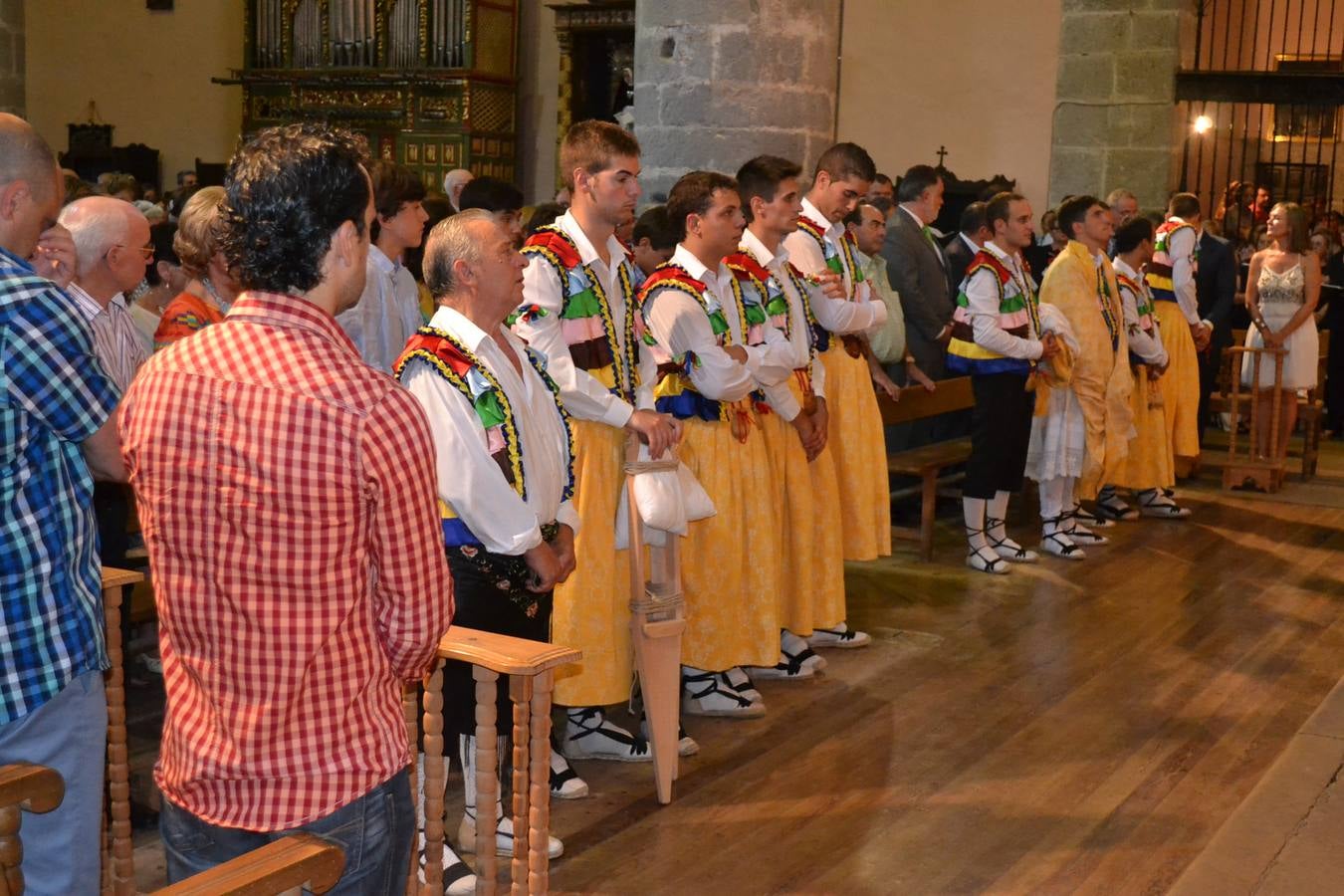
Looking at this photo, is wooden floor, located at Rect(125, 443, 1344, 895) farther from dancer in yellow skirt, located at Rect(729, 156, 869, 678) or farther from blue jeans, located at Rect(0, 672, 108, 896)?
blue jeans, located at Rect(0, 672, 108, 896)

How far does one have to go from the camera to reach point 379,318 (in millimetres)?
4590

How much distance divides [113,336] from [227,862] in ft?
6.77

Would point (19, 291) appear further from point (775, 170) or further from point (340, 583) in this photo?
point (775, 170)

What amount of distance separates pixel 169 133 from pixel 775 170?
1200 cm

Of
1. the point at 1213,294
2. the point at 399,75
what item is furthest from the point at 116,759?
the point at 399,75

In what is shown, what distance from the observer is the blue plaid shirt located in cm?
206

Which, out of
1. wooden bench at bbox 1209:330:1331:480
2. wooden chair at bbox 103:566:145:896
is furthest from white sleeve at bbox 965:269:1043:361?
wooden chair at bbox 103:566:145:896

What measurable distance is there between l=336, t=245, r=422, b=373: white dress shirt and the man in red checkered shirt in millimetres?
2541

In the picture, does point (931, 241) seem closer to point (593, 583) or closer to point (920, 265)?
point (920, 265)

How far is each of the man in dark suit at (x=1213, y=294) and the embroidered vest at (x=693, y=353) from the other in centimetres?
576

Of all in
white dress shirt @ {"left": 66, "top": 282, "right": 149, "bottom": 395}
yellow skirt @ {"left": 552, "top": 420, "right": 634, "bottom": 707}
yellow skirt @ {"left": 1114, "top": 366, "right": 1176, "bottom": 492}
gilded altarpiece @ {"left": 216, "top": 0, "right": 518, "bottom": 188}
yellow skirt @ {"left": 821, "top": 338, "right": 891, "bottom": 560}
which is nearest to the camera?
white dress shirt @ {"left": 66, "top": 282, "right": 149, "bottom": 395}

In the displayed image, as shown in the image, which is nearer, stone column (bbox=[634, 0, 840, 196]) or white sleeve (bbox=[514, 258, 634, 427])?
white sleeve (bbox=[514, 258, 634, 427])

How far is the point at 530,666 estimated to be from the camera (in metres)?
2.46

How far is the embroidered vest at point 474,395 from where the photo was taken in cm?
313
